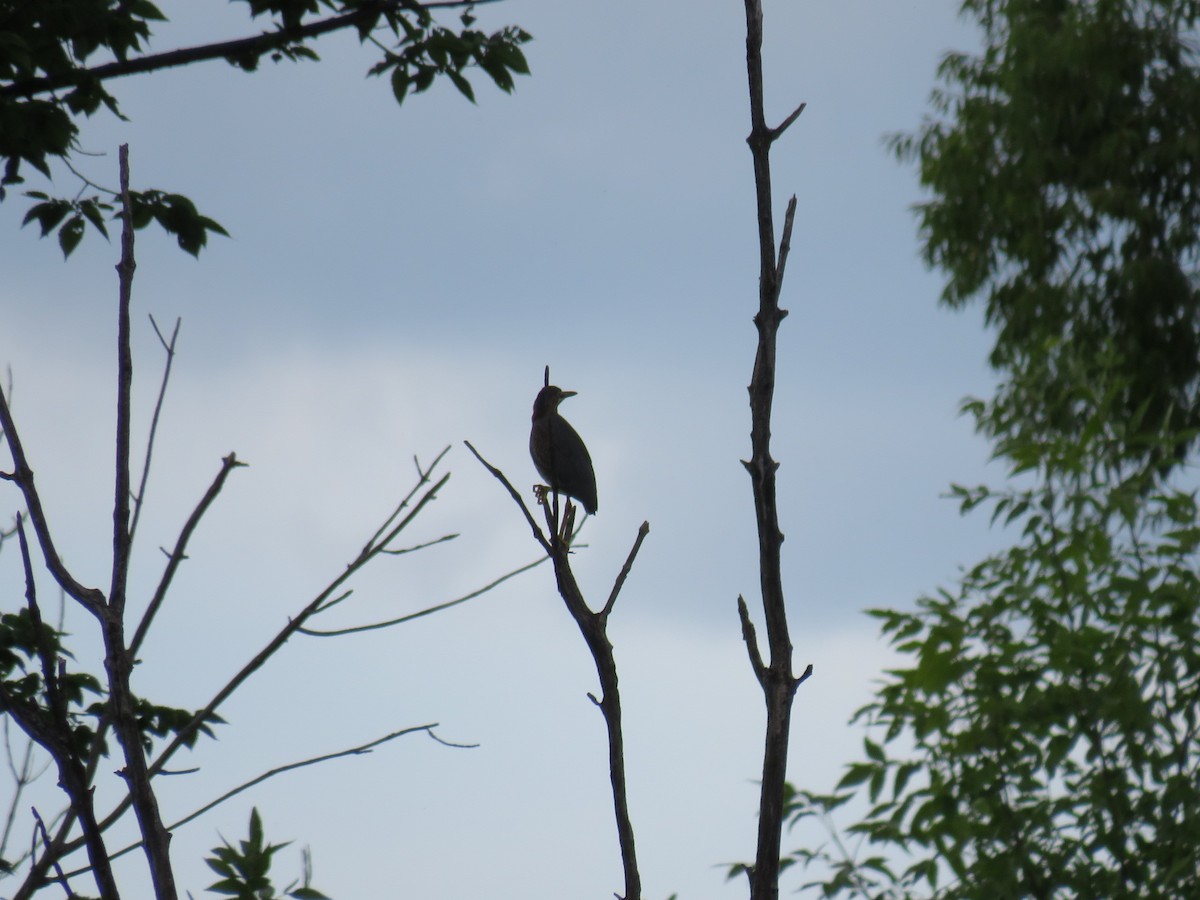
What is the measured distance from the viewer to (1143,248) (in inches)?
651

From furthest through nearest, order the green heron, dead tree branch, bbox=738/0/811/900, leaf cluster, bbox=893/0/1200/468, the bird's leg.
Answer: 1. leaf cluster, bbox=893/0/1200/468
2. the green heron
3. the bird's leg
4. dead tree branch, bbox=738/0/811/900

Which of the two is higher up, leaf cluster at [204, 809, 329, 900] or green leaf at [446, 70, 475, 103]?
green leaf at [446, 70, 475, 103]

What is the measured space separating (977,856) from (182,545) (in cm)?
444

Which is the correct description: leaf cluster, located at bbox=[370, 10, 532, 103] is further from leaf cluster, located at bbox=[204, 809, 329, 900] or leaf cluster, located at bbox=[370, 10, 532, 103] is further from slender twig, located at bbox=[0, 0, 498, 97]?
leaf cluster, located at bbox=[204, 809, 329, 900]

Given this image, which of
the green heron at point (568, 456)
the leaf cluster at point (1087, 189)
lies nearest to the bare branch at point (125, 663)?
the green heron at point (568, 456)

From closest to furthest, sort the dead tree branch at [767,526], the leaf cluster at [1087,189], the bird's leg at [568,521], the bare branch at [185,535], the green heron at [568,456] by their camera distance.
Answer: the dead tree branch at [767,526]
the bare branch at [185,535]
the bird's leg at [568,521]
the green heron at [568,456]
the leaf cluster at [1087,189]

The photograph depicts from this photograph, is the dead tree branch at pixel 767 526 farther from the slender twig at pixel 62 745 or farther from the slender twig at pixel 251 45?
the slender twig at pixel 251 45

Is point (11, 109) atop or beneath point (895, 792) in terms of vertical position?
atop

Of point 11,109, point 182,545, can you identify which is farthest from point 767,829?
point 11,109

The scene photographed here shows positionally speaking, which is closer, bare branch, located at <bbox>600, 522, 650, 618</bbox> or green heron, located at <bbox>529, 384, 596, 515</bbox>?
bare branch, located at <bbox>600, 522, 650, 618</bbox>

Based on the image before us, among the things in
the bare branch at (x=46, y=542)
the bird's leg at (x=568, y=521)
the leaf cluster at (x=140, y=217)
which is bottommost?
the bare branch at (x=46, y=542)

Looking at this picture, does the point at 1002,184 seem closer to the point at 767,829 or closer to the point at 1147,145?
the point at 1147,145

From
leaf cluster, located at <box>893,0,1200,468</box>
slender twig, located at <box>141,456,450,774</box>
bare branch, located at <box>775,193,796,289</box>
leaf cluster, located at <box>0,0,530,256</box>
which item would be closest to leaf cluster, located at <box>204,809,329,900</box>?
slender twig, located at <box>141,456,450,774</box>

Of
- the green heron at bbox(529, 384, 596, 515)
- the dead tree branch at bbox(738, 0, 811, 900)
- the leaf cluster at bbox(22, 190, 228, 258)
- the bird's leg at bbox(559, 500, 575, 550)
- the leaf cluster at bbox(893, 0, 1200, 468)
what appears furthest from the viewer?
the leaf cluster at bbox(893, 0, 1200, 468)
